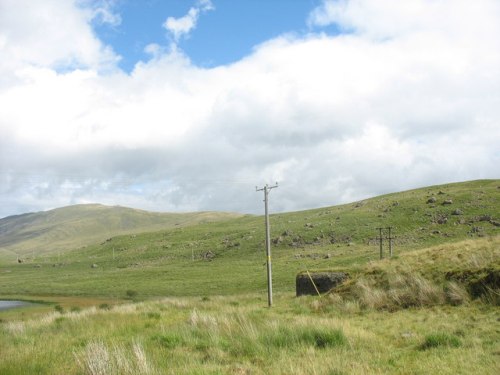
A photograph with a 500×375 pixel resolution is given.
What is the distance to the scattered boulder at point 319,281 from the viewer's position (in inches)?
1182

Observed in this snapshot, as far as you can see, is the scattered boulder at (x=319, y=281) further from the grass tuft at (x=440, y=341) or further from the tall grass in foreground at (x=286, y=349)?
the grass tuft at (x=440, y=341)

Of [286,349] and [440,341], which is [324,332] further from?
[440,341]

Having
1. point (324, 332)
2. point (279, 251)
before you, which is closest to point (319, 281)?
point (324, 332)

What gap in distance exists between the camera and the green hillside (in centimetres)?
6462

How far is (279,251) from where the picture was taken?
8750 cm

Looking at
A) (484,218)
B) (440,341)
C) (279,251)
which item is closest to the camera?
(440,341)

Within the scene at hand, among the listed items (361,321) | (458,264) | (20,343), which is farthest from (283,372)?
(458,264)

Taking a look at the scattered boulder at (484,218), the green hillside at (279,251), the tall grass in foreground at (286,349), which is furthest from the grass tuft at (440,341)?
the scattered boulder at (484,218)

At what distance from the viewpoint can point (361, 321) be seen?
16656mm

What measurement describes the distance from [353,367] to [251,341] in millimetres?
3580

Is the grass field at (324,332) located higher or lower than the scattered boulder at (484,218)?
lower

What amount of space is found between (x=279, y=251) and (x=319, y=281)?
186 ft

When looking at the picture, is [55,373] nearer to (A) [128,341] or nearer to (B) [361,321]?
(A) [128,341]

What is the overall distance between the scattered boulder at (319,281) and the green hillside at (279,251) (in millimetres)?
18528
